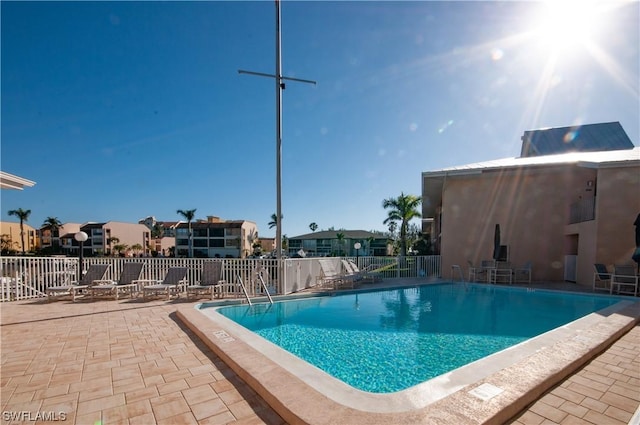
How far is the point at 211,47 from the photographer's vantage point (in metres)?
9.59

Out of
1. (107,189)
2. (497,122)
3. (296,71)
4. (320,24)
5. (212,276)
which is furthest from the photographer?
(107,189)

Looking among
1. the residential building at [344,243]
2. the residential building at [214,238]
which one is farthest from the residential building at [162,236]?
the residential building at [344,243]

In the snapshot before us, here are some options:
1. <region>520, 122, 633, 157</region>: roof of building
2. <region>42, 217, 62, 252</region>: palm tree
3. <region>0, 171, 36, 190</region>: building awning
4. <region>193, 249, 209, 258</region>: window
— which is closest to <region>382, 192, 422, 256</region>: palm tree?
<region>520, 122, 633, 157</region>: roof of building

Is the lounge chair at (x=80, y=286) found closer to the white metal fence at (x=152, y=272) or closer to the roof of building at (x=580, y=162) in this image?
the white metal fence at (x=152, y=272)

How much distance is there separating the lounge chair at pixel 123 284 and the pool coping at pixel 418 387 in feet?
18.4

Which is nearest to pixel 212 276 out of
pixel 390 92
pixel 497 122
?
pixel 390 92

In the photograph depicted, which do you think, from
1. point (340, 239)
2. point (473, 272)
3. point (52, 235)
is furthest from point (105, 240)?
point (473, 272)

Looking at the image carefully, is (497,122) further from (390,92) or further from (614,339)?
(614,339)

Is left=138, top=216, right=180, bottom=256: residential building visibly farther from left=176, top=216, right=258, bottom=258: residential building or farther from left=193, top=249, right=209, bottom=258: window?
left=193, top=249, right=209, bottom=258: window

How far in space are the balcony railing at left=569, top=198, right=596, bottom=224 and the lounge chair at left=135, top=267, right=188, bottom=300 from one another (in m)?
14.9

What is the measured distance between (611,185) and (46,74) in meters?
19.8

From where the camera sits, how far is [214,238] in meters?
58.0

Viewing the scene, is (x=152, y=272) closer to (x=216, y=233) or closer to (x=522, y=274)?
(x=522, y=274)

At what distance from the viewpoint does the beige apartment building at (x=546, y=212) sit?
1004cm
